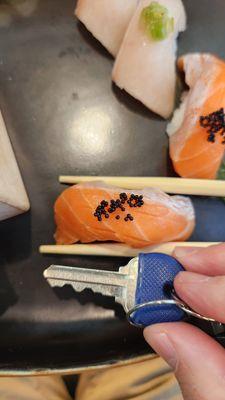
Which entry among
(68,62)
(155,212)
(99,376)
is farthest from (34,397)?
(68,62)

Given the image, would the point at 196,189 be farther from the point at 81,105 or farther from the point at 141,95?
the point at 81,105

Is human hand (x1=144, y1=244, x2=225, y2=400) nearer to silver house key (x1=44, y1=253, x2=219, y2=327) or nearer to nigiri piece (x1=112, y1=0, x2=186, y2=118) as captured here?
silver house key (x1=44, y1=253, x2=219, y2=327)

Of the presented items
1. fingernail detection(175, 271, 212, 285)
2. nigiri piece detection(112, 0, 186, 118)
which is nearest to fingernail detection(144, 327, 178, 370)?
fingernail detection(175, 271, 212, 285)

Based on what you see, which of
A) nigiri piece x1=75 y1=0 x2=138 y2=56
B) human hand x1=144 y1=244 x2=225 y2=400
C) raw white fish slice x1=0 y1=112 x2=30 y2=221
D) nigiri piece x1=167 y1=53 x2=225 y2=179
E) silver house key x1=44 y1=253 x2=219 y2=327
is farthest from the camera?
nigiri piece x1=75 y1=0 x2=138 y2=56

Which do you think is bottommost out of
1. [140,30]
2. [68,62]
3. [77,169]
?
[77,169]

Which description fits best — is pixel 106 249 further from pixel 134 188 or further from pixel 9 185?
pixel 9 185

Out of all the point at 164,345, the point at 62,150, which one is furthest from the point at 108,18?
the point at 164,345
